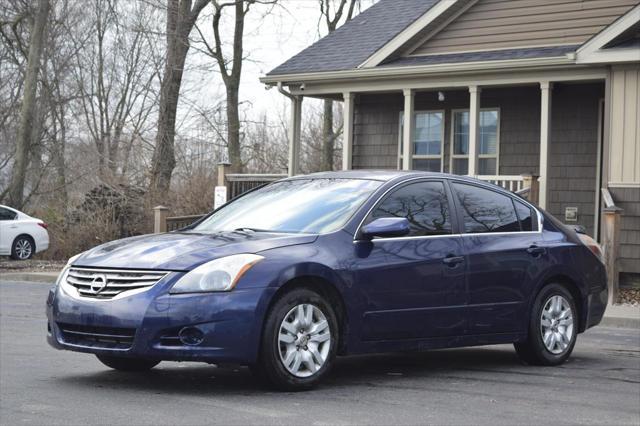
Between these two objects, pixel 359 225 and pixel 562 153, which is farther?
pixel 562 153

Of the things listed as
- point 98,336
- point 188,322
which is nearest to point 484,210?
point 188,322

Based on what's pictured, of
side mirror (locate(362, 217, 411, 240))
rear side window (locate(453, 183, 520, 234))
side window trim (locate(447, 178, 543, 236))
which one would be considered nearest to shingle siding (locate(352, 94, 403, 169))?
side window trim (locate(447, 178, 543, 236))

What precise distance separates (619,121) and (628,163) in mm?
695

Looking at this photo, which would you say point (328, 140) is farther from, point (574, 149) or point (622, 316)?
point (622, 316)

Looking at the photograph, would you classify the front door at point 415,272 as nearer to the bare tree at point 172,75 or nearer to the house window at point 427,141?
the house window at point 427,141

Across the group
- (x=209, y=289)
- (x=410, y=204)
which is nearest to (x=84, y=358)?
(x=209, y=289)

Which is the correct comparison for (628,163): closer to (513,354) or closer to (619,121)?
(619,121)

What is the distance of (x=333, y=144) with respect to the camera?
40438 mm

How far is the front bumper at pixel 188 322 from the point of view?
7.15 meters

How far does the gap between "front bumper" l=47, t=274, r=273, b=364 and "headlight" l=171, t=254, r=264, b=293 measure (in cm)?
5

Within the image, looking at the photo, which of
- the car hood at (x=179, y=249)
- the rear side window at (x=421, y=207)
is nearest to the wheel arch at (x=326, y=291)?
the car hood at (x=179, y=249)

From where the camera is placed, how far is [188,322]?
7.14 meters

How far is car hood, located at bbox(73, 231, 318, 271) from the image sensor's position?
7348mm

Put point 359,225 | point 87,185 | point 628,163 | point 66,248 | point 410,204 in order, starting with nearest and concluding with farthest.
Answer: point 359,225 < point 410,204 < point 628,163 < point 66,248 < point 87,185
